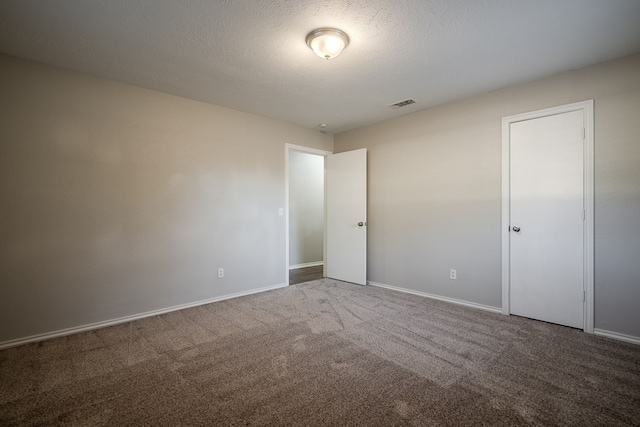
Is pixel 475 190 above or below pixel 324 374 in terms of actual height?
above

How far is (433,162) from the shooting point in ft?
12.6

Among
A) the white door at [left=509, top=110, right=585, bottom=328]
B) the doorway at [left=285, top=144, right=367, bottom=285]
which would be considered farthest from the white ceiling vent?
the white door at [left=509, top=110, right=585, bottom=328]

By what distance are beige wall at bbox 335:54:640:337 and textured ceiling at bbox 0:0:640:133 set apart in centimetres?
26

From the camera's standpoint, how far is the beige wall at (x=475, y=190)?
2549mm

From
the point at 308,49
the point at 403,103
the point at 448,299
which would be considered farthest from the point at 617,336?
the point at 308,49

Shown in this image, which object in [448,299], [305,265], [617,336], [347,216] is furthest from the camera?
[305,265]

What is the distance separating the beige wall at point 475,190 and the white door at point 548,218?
138 millimetres

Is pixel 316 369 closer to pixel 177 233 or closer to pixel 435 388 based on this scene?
pixel 435 388

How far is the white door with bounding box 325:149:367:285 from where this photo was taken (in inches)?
179

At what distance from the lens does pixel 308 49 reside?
244cm

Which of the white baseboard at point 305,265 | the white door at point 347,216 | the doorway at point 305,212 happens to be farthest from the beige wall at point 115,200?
the doorway at point 305,212

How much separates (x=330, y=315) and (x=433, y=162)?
2.38 meters

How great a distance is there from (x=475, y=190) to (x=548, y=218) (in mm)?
768

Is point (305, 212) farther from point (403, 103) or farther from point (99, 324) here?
point (99, 324)
